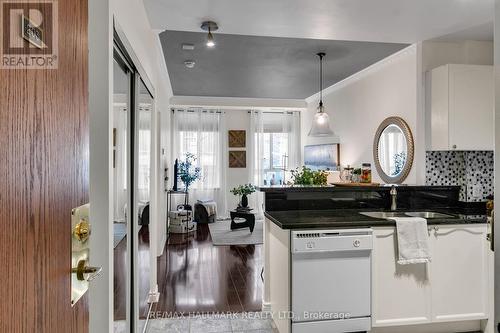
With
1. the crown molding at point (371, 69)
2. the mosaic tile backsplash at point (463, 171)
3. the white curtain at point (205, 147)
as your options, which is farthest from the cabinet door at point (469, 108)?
the white curtain at point (205, 147)

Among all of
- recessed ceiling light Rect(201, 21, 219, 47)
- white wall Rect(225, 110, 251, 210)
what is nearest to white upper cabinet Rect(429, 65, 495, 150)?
recessed ceiling light Rect(201, 21, 219, 47)

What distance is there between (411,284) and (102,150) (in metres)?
2.42

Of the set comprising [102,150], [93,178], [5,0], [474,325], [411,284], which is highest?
[5,0]

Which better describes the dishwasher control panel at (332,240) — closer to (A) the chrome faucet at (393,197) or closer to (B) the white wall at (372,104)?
(A) the chrome faucet at (393,197)

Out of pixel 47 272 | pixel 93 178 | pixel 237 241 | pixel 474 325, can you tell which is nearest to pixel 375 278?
pixel 474 325

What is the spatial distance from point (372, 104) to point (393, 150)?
0.89m

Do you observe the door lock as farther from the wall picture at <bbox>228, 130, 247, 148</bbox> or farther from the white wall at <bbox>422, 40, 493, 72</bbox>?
the wall picture at <bbox>228, 130, 247, 148</bbox>

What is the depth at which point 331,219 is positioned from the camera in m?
2.66

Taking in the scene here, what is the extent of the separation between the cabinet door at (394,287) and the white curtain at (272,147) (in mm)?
5335

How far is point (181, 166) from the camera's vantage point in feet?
24.3

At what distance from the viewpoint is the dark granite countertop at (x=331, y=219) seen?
8.09ft

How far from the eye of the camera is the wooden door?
586 mm

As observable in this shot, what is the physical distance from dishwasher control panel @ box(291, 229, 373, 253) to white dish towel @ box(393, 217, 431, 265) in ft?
0.88

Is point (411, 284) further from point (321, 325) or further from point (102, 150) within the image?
point (102, 150)
